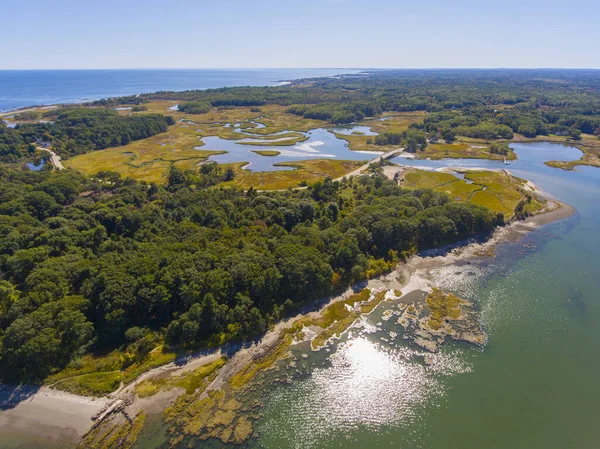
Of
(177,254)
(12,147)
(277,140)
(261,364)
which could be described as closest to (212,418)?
(261,364)

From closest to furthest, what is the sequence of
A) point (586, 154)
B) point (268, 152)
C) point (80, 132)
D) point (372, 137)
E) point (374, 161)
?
point (374, 161) < point (586, 154) < point (268, 152) < point (80, 132) < point (372, 137)

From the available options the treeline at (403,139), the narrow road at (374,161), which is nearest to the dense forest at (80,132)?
the narrow road at (374,161)

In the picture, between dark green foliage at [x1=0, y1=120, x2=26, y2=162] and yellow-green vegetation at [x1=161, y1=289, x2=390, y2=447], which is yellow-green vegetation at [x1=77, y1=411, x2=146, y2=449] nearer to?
yellow-green vegetation at [x1=161, y1=289, x2=390, y2=447]

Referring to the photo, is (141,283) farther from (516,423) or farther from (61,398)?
(516,423)

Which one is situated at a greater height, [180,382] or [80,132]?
[80,132]

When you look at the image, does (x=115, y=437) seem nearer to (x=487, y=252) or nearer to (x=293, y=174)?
(x=487, y=252)

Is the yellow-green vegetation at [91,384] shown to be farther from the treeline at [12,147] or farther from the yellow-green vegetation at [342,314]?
the treeline at [12,147]

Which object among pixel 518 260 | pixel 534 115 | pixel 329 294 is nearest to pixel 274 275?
pixel 329 294
